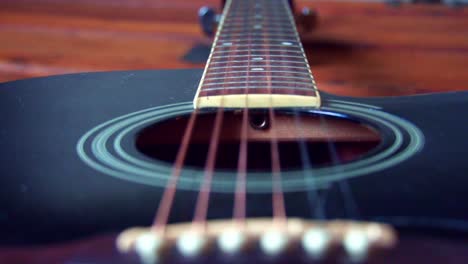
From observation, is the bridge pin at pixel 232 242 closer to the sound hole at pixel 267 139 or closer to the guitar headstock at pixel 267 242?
the guitar headstock at pixel 267 242

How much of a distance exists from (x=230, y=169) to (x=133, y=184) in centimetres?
12

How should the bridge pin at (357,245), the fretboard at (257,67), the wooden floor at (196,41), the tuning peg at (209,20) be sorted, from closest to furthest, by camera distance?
the bridge pin at (357,245) < the fretboard at (257,67) < the wooden floor at (196,41) < the tuning peg at (209,20)

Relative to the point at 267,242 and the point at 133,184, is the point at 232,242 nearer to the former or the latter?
the point at 267,242

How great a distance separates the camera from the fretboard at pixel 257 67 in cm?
57

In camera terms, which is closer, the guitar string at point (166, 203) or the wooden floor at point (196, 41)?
the guitar string at point (166, 203)

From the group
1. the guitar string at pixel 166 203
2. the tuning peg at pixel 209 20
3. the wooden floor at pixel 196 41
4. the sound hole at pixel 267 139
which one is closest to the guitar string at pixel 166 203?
the guitar string at pixel 166 203

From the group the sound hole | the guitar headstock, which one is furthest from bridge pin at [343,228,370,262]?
the sound hole

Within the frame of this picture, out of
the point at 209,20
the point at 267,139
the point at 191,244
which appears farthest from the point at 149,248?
the point at 209,20

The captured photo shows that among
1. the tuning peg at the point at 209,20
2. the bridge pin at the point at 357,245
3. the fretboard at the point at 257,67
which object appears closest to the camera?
the bridge pin at the point at 357,245

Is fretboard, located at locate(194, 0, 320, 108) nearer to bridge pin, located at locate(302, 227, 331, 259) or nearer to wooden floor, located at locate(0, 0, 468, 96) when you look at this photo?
wooden floor, located at locate(0, 0, 468, 96)

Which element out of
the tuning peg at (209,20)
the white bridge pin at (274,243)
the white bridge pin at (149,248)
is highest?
the tuning peg at (209,20)

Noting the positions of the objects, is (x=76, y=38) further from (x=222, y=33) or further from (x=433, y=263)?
(x=433, y=263)

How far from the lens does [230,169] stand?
0.52 meters

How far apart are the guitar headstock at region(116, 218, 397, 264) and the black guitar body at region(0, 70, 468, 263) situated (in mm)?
45
